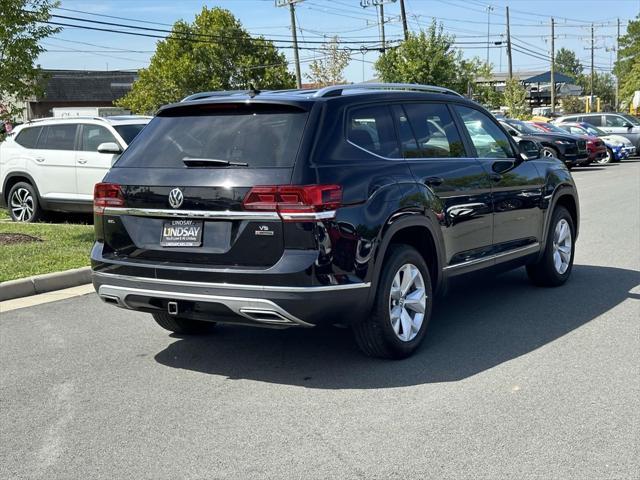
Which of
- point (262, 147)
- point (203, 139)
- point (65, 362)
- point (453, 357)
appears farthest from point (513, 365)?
point (65, 362)

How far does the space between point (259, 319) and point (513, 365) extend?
1.78 meters

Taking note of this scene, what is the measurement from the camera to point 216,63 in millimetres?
64812

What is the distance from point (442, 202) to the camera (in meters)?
5.86

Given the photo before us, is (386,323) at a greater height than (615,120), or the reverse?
(615,120)

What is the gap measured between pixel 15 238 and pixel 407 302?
6.72 metres

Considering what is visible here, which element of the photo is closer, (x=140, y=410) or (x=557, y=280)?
(x=140, y=410)

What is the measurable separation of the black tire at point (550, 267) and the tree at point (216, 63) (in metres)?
55.8

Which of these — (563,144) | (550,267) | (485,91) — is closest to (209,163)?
(550,267)

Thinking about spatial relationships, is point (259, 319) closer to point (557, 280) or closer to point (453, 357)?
point (453, 357)

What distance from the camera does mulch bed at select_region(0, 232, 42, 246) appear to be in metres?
10.3

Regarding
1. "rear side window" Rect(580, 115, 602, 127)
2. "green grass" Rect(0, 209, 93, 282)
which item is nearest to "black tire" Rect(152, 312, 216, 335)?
"green grass" Rect(0, 209, 93, 282)

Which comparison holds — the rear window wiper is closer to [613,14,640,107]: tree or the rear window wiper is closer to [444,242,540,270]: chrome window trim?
[444,242,540,270]: chrome window trim

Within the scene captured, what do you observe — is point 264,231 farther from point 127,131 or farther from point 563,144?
point 563,144

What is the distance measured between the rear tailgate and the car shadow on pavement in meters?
0.91
